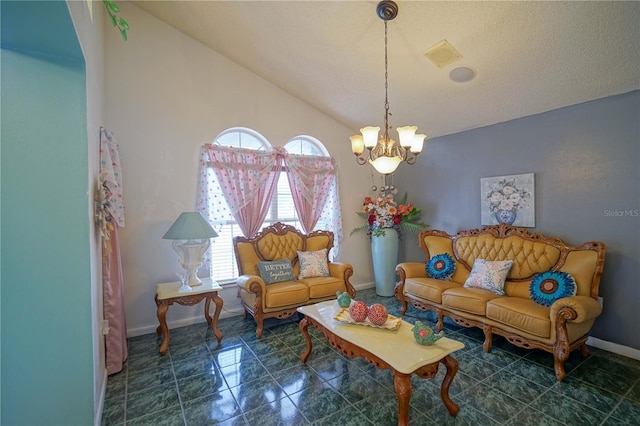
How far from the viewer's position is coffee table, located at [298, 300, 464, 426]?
1716 millimetres

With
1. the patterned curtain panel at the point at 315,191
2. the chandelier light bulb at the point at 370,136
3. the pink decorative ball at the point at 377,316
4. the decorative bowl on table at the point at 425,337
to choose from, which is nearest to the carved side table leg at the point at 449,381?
the decorative bowl on table at the point at 425,337

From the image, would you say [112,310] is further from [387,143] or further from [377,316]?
[387,143]

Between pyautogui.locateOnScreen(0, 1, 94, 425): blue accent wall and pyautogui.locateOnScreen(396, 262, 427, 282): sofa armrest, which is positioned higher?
pyautogui.locateOnScreen(0, 1, 94, 425): blue accent wall

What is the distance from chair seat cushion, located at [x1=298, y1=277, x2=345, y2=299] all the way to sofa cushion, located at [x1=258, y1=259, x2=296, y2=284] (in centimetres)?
18

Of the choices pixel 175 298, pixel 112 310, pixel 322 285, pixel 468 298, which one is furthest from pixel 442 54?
pixel 112 310

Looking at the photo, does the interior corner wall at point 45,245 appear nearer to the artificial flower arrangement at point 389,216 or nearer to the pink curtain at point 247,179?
the pink curtain at point 247,179

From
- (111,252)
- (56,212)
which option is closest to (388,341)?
(56,212)

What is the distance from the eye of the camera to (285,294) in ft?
11.0

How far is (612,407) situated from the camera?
201cm

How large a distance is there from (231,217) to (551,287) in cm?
369

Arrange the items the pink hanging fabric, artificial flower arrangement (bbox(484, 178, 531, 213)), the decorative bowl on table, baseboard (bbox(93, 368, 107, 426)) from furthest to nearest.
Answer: artificial flower arrangement (bbox(484, 178, 531, 213)) → the pink hanging fabric → the decorative bowl on table → baseboard (bbox(93, 368, 107, 426))

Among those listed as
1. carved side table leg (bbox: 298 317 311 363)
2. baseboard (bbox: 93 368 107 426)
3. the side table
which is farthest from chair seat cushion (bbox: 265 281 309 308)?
baseboard (bbox: 93 368 107 426)

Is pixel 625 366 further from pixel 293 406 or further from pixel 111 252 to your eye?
pixel 111 252

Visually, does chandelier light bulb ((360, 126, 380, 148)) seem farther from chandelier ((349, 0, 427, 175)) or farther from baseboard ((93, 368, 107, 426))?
baseboard ((93, 368, 107, 426))
